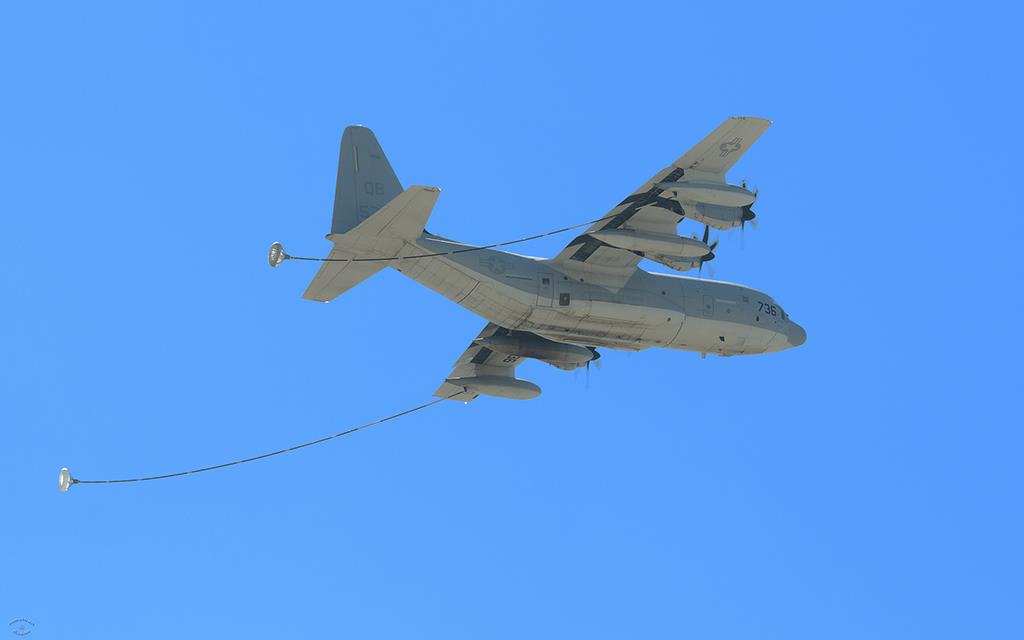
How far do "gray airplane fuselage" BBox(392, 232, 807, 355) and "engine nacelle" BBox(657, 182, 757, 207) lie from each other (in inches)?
138

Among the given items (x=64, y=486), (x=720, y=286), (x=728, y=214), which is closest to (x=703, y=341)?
(x=720, y=286)

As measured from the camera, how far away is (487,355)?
48.6 meters

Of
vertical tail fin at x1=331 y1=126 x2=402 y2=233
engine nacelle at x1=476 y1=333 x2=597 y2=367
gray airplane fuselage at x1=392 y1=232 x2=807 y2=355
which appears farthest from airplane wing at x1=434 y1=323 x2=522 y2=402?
vertical tail fin at x1=331 y1=126 x2=402 y2=233

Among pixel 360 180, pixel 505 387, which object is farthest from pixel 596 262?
pixel 360 180

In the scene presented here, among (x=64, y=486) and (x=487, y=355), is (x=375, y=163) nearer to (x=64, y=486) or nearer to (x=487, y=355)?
(x=487, y=355)

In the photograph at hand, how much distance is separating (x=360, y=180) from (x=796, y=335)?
1372 centimetres

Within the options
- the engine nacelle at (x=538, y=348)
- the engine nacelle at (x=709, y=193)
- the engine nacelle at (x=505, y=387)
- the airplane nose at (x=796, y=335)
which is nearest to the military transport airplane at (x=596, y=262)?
the engine nacelle at (x=709, y=193)

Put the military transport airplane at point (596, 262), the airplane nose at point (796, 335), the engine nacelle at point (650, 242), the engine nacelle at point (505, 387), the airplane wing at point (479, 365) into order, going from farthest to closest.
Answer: the airplane wing at point (479, 365) < the engine nacelle at point (505, 387) < the airplane nose at point (796, 335) < the engine nacelle at point (650, 242) < the military transport airplane at point (596, 262)

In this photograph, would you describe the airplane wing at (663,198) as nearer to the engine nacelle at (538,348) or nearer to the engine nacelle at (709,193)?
the engine nacelle at (709,193)

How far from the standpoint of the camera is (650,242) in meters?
42.4

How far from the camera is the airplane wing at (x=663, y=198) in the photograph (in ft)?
134

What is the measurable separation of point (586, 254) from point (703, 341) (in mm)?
4619

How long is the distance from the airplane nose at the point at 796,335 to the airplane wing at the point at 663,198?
592cm

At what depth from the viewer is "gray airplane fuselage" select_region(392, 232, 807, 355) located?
41.8 meters
